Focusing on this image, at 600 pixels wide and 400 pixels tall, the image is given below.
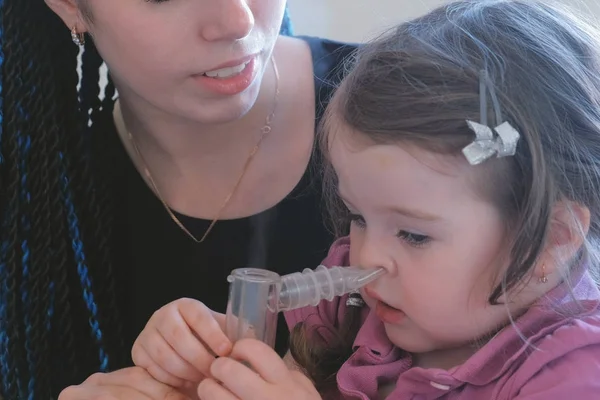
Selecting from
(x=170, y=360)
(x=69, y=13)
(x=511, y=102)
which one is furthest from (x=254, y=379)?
(x=69, y=13)

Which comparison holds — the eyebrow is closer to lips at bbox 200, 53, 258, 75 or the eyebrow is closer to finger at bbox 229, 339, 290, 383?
finger at bbox 229, 339, 290, 383

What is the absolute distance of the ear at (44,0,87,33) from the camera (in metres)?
1.01

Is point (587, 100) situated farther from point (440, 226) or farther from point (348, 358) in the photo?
point (348, 358)

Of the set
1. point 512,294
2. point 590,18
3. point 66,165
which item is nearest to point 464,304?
point 512,294

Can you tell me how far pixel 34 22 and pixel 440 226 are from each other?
678 mm

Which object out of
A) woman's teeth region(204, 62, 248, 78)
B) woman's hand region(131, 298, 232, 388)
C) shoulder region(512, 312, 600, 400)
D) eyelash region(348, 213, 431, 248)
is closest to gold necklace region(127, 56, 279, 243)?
woman's teeth region(204, 62, 248, 78)

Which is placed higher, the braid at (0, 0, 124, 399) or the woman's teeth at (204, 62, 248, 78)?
the woman's teeth at (204, 62, 248, 78)

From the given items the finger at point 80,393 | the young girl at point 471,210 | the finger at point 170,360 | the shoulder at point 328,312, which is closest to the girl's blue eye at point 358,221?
the young girl at point 471,210

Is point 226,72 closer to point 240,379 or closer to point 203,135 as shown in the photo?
point 203,135

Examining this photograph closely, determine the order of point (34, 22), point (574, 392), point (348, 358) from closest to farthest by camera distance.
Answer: point (574, 392) < point (348, 358) < point (34, 22)

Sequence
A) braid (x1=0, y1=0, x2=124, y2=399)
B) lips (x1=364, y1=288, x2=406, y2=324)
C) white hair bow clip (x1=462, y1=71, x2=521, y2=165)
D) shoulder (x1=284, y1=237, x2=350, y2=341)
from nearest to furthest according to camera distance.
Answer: white hair bow clip (x1=462, y1=71, x2=521, y2=165), lips (x1=364, y1=288, x2=406, y2=324), shoulder (x1=284, y1=237, x2=350, y2=341), braid (x1=0, y1=0, x2=124, y2=399)

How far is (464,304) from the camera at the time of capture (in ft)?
2.51

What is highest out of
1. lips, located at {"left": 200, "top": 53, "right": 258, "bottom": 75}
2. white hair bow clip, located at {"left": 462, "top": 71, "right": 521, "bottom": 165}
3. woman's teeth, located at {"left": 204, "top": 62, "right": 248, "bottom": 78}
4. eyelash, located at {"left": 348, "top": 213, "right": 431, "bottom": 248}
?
lips, located at {"left": 200, "top": 53, "right": 258, "bottom": 75}

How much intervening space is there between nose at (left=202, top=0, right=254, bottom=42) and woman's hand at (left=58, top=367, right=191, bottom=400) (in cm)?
39
